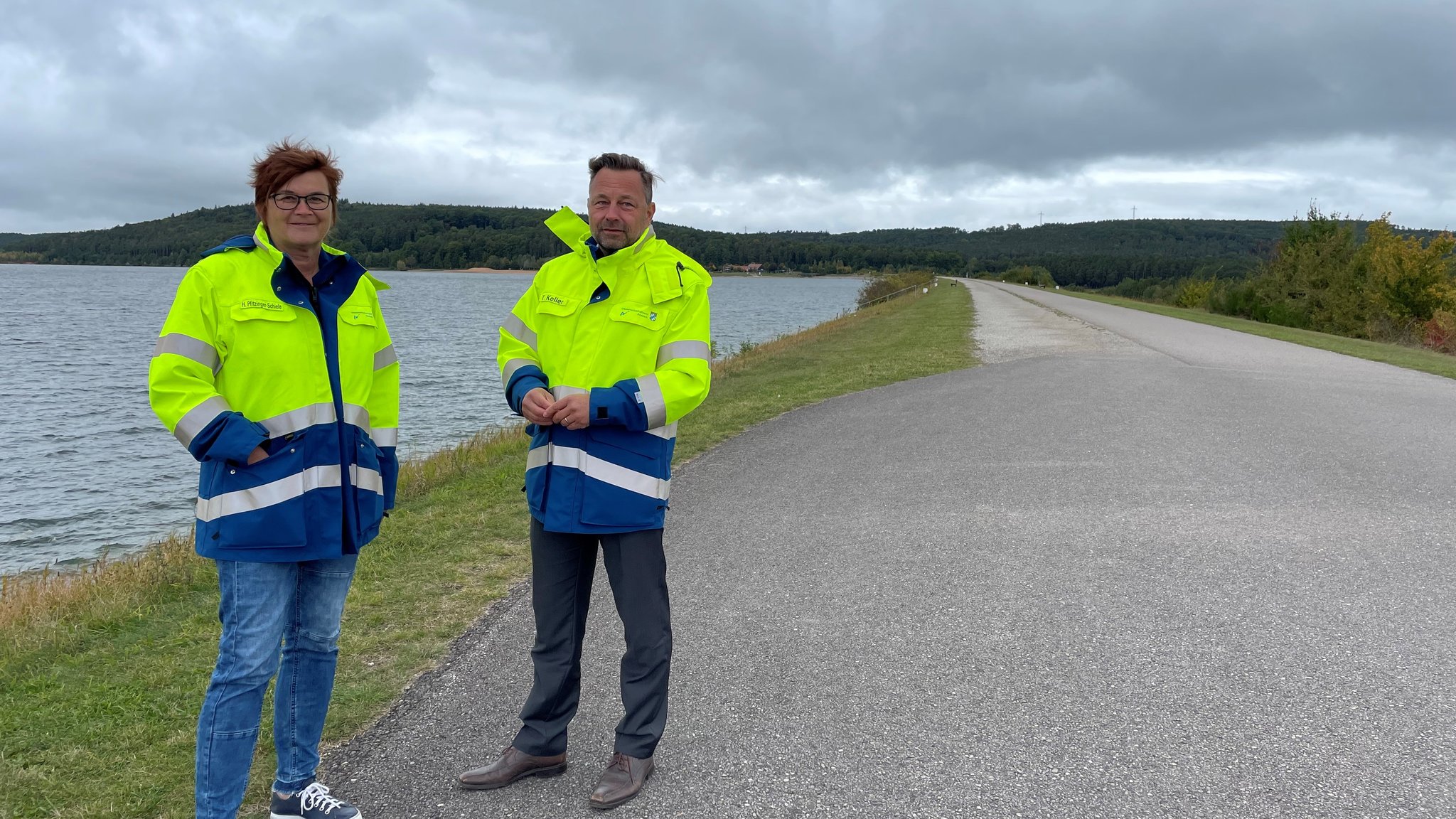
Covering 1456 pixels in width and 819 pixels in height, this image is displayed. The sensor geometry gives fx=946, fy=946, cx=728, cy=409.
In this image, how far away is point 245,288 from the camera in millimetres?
2758

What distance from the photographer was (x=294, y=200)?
2.88 metres

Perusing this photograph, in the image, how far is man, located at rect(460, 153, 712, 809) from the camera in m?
3.13

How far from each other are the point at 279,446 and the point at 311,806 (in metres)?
1.21

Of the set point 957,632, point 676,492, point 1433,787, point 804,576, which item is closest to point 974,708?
point 957,632

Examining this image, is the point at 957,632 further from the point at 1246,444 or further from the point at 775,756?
the point at 1246,444

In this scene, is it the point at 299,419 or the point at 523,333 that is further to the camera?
the point at 523,333

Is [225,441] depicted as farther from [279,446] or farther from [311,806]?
[311,806]

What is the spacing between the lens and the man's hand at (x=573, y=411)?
9.86 ft

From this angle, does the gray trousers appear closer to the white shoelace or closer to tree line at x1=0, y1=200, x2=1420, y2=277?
the white shoelace

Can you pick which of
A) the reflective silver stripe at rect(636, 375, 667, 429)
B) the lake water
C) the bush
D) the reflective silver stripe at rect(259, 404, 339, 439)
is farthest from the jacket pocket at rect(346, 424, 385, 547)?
the bush

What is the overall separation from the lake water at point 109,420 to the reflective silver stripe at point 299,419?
941cm

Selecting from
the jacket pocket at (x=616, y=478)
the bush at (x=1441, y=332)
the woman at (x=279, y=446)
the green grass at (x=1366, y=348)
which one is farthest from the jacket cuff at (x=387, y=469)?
the bush at (x=1441, y=332)

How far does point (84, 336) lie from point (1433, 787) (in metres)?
43.0

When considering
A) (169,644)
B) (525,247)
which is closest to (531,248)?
(525,247)
